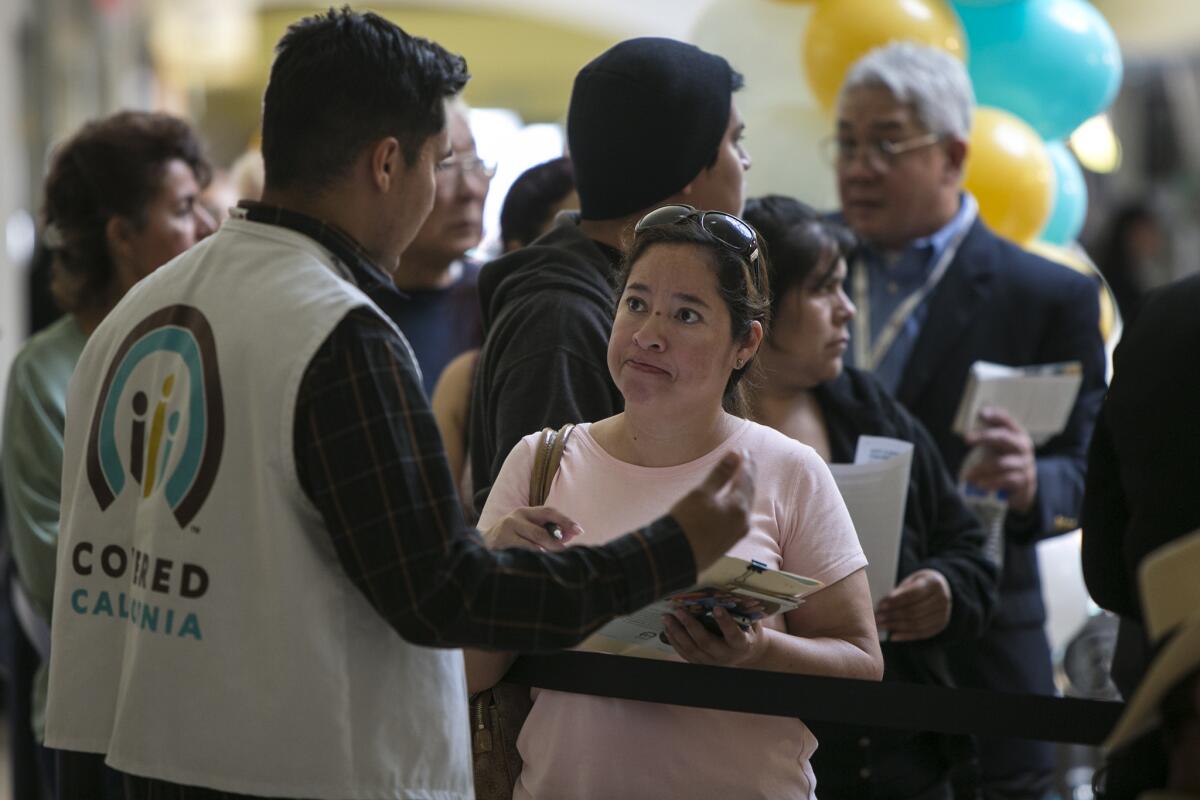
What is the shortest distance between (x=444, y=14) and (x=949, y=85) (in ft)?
43.7

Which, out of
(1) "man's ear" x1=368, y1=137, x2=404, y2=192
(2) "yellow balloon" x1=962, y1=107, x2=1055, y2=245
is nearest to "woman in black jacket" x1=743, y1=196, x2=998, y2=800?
(1) "man's ear" x1=368, y1=137, x2=404, y2=192

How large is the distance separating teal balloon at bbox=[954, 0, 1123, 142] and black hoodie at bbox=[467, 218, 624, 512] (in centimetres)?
220

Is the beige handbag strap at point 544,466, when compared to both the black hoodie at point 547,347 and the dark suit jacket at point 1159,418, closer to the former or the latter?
the black hoodie at point 547,347

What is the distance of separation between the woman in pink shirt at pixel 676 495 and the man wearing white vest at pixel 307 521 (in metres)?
0.29

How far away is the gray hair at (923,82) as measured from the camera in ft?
11.1

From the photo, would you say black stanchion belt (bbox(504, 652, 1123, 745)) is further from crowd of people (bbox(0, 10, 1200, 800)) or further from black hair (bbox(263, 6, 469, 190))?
black hair (bbox(263, 6, 469, 190))

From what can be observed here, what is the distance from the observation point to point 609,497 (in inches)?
79.0

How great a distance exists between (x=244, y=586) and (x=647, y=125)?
1.03 metres

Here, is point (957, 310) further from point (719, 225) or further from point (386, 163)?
point (386, 163)

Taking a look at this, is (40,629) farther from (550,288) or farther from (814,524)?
(814,524)

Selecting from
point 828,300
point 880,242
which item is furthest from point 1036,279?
point 828,300

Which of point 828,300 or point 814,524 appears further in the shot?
point 828,300

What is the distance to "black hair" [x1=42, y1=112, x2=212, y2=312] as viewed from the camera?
10.6ft

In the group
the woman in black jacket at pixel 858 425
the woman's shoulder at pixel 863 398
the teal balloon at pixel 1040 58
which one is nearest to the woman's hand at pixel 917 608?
the woman in black jacket at pixel 858 425
